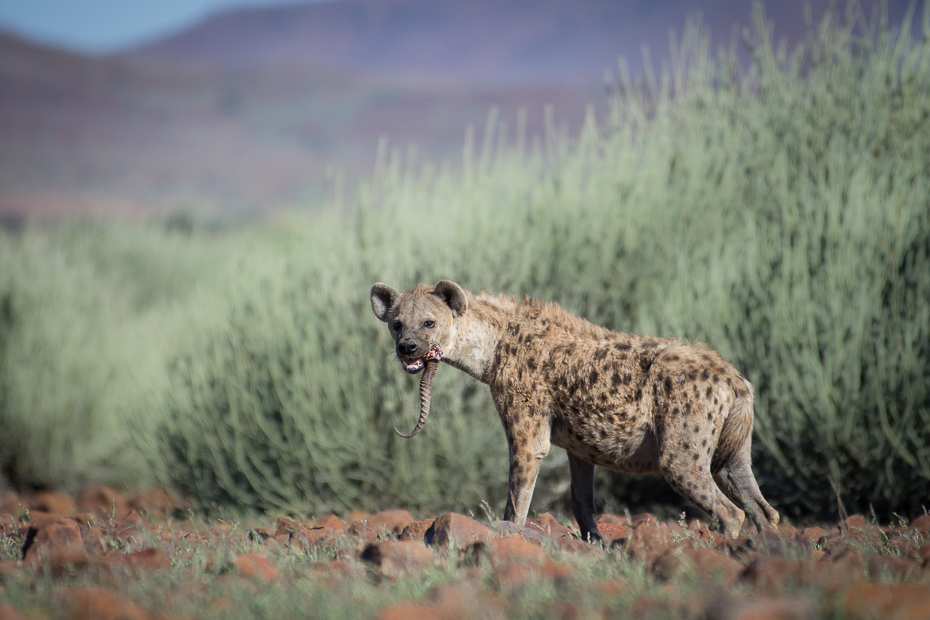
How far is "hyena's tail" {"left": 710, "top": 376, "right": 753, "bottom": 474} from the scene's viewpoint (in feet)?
12.4

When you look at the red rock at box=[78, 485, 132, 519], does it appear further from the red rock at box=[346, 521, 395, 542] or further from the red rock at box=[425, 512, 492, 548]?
the red rock at box=[425, 512, 492, 548]

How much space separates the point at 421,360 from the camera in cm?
420

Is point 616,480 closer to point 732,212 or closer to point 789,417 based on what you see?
point 789,417

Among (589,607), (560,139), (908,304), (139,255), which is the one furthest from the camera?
(139,255)

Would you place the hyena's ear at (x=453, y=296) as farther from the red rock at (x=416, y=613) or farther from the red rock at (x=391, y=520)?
the red rock at (x=416, y=613)

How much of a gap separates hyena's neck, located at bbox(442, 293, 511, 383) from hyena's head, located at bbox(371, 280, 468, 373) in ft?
0.19

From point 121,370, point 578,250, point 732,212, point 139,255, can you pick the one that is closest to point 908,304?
point 732,212

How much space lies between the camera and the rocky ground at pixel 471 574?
260 centimetres

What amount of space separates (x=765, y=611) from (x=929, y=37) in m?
6.73

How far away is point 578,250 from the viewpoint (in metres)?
7.19

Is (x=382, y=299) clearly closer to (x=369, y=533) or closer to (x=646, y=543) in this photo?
(x=369, y=533)

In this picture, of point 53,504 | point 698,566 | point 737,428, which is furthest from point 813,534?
point 53,504

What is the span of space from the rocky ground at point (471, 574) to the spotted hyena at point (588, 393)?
296 mm

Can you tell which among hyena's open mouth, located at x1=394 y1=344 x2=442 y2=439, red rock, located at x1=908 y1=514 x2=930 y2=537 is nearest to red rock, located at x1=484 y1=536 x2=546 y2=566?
hyena's open mouth, located at x1=394 y1=344 x2=442 y2=439
